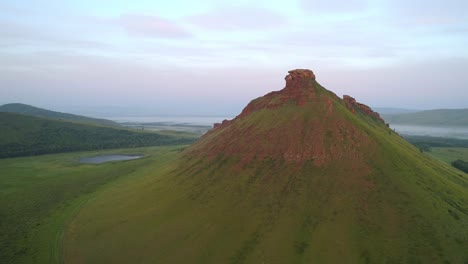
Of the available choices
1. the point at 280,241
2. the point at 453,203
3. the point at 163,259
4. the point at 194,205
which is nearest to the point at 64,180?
the point at 194,205

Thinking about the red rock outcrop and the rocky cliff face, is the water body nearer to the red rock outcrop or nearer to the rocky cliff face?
the rocky cliff face

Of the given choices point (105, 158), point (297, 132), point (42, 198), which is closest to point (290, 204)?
point (297, 132)

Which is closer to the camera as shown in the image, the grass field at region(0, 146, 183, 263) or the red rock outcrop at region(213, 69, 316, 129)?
the grass field at region(0, 146, 183, 263)

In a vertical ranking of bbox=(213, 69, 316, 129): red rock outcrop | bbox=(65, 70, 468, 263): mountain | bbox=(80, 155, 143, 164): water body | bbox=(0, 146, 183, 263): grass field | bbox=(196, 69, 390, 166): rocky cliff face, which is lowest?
bbox=(0, 146, 183, 263): grass field

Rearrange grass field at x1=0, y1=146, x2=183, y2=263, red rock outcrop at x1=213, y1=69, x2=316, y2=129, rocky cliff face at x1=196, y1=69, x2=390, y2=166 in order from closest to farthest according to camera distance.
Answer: grass field at x1=0, y1=146, x2=183, y2=263 → rocky cliff face at x1=196, y1=69, x2=390, y2=166 → red rock outcrop at x1=213, y1=69, x2=316, y2=129

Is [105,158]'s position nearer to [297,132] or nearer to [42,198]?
[42,198]

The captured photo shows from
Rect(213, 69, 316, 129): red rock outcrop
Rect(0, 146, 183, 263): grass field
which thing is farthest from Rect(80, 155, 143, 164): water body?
Rect(213, 69, 316, 129): red rock outcrop

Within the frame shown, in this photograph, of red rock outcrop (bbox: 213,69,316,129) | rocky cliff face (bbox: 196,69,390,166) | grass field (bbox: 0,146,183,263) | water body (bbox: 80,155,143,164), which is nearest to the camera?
grass field (bbox: 0,146,183,263)

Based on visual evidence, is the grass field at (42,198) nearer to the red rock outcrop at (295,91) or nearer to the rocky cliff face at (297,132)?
the rocky cliff face at (297,132)
